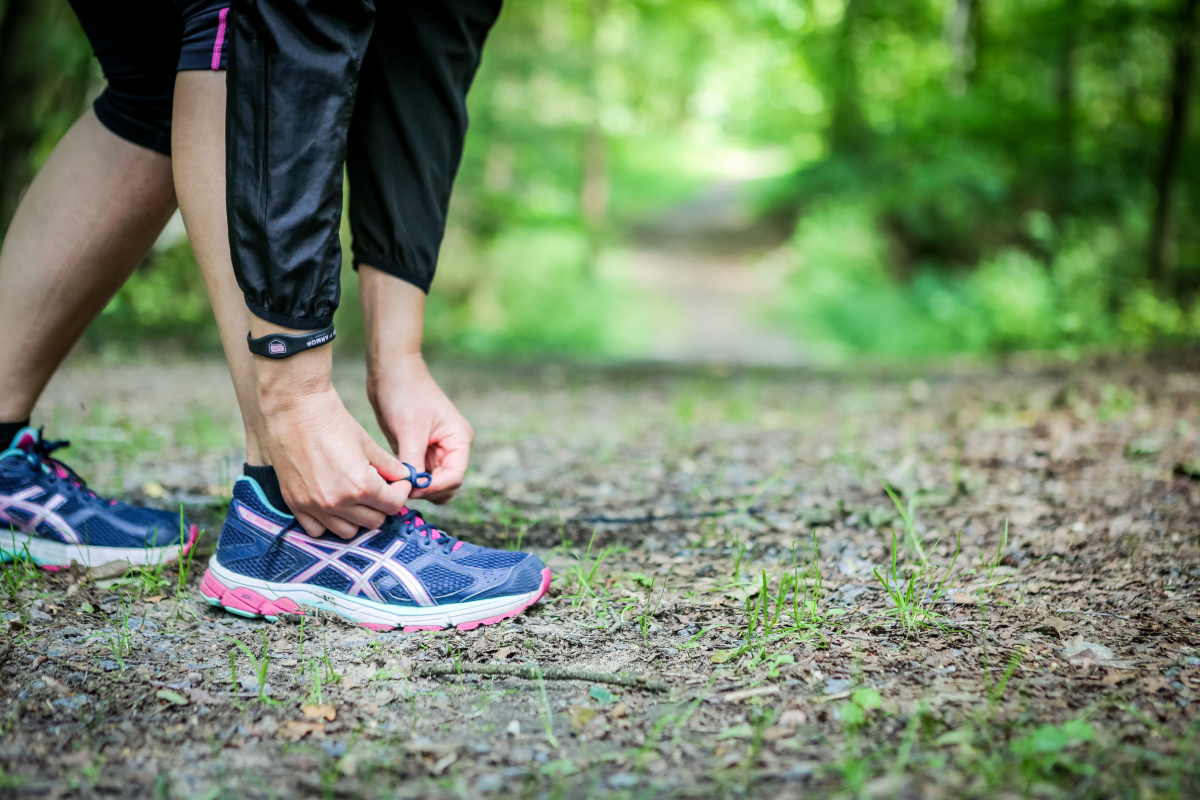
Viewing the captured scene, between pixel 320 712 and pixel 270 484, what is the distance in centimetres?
49

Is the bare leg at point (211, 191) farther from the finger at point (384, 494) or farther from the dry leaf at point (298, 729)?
the dry leaf at point (298, 729)

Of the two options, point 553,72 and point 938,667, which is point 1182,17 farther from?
point 938,667

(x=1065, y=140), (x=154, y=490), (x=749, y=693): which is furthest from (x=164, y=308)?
(x=1065, y=140)

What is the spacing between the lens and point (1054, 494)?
225 cm

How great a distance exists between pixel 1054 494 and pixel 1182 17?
30.1ft

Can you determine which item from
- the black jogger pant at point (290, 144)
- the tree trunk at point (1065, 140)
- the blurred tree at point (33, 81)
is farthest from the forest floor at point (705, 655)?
the tree trunk at point (1065, 140)

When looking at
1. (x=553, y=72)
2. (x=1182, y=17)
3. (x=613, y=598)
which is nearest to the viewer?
(x=613, y=598)

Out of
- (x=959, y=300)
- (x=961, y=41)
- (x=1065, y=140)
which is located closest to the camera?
(x=959, y=300)

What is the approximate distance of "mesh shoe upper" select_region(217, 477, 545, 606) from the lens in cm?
150

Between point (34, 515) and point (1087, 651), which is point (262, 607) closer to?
point (34, 515)

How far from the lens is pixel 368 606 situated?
4.91 ft

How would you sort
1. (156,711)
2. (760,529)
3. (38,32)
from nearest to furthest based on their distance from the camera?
(156,711) < (760,529) < (38,32)

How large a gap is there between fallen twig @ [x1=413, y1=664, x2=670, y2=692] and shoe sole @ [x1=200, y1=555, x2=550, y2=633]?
16 centimetres

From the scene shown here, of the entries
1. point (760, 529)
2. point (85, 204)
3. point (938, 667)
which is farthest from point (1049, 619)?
point (85, 204)
